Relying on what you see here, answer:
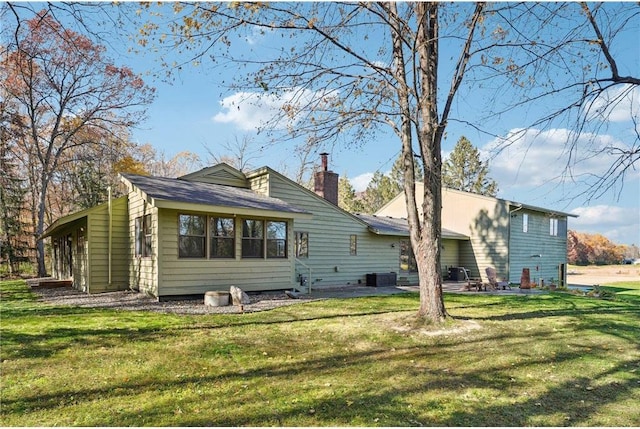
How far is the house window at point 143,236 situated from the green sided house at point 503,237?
14.7 metres

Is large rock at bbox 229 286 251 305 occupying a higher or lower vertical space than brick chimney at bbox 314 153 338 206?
lower

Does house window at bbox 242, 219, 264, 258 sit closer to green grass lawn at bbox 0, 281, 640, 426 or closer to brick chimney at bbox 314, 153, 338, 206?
green grass lawn at bbox 0, 281, 640, 426

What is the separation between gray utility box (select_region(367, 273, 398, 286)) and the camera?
661 inches

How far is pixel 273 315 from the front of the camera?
8812mm

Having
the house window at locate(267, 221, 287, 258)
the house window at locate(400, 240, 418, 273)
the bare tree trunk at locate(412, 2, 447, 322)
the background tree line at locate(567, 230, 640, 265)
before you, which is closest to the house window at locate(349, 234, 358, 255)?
the house window at locate(400, 240, 418, 273)

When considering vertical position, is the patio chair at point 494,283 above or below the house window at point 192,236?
below

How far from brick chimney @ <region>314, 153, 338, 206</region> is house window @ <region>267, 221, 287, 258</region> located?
5.25m

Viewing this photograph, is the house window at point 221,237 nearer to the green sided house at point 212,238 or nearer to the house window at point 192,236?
the green sided house at point 212,238

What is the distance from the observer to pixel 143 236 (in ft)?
38.4

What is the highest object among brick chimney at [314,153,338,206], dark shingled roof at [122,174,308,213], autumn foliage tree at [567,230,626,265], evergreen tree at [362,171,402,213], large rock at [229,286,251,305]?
evergreen tree at [362,171,402,213]

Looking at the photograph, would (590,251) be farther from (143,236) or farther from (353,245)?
(143,236)

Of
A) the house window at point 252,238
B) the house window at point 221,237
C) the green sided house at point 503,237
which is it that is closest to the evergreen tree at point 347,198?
the green sided house at point 503,237

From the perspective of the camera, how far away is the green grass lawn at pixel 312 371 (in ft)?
12.2

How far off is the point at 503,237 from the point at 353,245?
27.3ft
